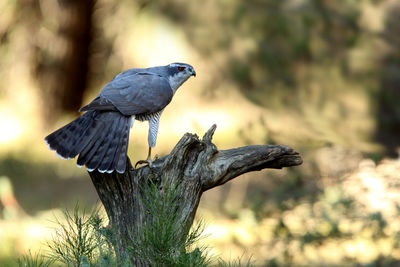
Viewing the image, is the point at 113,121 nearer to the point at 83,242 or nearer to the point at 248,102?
the point at 83,242

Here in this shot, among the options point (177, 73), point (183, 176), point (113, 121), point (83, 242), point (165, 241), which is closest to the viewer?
point (165, 241)

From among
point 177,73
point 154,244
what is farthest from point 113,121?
point 154,244

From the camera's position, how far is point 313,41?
5332 millimetres

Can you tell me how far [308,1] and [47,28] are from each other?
287 cm

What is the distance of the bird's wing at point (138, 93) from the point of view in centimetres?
237

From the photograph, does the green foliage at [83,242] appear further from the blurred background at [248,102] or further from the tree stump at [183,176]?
the blurred background at [248,102]

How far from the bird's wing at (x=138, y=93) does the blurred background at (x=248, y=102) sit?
7.20 ft

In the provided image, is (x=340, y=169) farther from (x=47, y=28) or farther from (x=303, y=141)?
(x=47, y=28)

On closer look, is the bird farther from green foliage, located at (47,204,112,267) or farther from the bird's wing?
green foliage, located at (47,204,112,267)

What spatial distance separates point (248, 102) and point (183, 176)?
3.54 meters

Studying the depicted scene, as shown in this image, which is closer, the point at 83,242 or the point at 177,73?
the point at 83,242

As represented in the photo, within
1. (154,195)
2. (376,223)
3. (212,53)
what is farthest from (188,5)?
(154,195)

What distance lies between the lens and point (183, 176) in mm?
2094

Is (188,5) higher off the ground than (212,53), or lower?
higher
